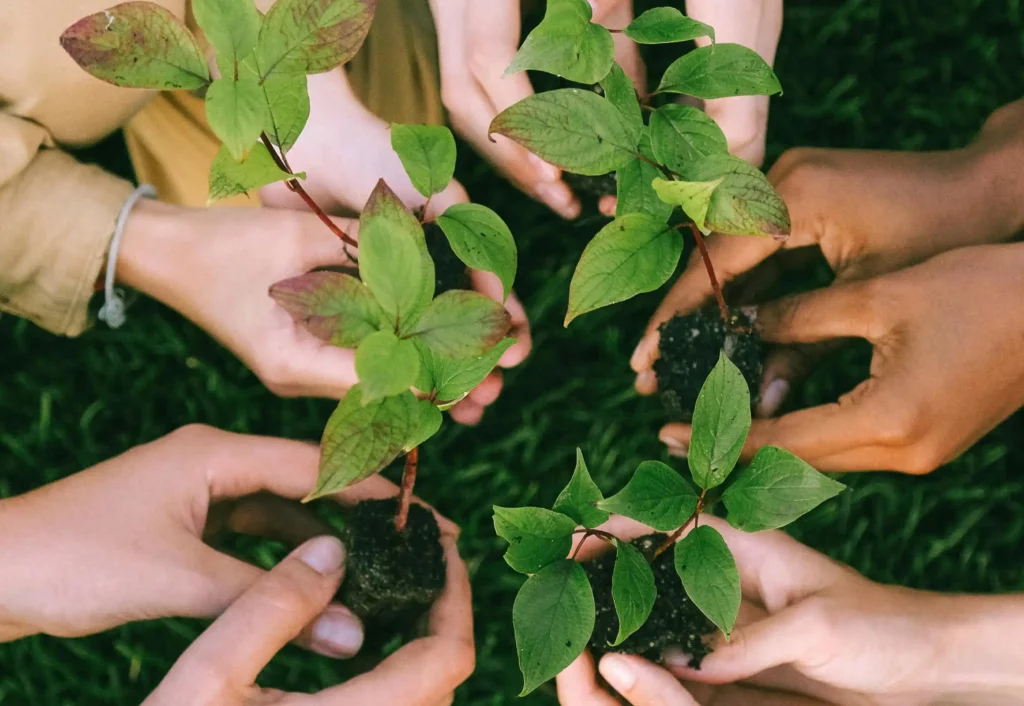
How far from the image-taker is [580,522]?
25.4 inches

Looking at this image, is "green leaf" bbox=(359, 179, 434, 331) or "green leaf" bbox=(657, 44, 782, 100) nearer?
"green leaf" bbox=(359, 179, 434, 331)

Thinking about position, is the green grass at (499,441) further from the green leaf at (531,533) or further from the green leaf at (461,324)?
the green leaf at (461,324)

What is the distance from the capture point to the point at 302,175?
55 cm

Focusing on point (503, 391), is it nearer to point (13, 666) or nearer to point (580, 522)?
point (580, 522)

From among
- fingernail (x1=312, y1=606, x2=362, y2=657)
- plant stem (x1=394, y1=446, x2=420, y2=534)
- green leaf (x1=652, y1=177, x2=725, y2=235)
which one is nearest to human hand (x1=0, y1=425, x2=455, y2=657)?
fingernail (x1=312, y1=606, x2=362, y2=657)

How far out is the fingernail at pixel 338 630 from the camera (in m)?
0.92

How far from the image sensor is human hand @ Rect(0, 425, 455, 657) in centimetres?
85

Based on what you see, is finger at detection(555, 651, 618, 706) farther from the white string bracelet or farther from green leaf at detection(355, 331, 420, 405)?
the white string bracelet

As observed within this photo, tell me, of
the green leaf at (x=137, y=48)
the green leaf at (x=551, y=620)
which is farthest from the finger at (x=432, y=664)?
the green leaf at (x=137, y=48)

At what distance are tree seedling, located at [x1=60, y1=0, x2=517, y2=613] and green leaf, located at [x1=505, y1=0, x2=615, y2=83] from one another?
0.41 ft

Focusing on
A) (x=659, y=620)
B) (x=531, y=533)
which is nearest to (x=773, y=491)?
(x=531, y=533)

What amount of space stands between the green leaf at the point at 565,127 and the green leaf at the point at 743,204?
9 cm

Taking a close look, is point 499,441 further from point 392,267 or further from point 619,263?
point 392,267

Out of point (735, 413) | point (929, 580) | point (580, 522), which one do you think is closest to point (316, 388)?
point (580, 522)
